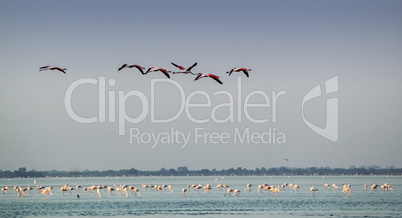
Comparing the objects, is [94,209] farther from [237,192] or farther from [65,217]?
[237,192]

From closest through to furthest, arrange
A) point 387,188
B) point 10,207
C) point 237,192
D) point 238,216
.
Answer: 1. point 238,216
2. point 10,207
3. point 237,192
4. point 387,188

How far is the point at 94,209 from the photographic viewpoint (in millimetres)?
55094

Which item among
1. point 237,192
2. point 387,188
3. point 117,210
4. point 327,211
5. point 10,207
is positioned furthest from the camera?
point 387,188

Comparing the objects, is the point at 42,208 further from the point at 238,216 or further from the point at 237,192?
the point at 237,192

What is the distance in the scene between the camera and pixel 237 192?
7550cm

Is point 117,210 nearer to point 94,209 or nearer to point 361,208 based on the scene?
point 94,209

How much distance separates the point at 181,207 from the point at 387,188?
121ft

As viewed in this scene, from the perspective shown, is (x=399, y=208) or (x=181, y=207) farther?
(x=181, y=207)

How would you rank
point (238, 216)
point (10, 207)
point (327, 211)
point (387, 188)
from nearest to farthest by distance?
1. point (238, 216)
2. point (327, 211)
3. point (10, 207)
4. point (387, 188)

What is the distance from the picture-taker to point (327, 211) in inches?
1976

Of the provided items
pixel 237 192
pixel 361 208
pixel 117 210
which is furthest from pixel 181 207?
pixel 237 192

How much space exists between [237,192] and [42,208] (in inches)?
989

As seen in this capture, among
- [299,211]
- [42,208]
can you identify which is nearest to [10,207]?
[42,208]

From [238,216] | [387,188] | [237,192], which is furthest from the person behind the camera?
[387,188]
